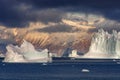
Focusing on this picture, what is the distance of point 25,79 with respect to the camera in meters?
118

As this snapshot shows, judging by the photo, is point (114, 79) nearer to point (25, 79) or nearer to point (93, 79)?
point (93, 79)

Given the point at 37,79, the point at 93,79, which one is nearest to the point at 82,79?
the point at 93,79

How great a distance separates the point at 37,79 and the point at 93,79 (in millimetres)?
12364

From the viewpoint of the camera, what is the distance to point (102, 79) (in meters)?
119

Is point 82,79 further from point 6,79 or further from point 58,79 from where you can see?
point 6,79

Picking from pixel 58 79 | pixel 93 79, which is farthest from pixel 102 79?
pixel 58 79

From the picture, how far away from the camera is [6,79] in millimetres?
117562

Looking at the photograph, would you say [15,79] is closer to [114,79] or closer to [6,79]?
[6,79]

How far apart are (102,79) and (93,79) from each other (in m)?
2.07

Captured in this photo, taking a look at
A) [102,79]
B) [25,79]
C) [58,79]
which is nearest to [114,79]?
[102,79]

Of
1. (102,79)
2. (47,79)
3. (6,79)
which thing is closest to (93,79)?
(102,79)

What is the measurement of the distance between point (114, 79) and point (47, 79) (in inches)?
581

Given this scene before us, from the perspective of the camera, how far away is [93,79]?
388ft

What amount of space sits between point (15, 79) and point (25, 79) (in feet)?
7.19
